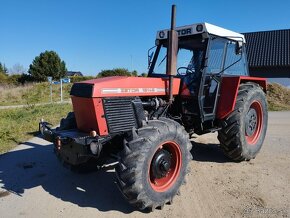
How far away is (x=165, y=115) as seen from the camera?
5.45 metres

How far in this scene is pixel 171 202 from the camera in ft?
14.3

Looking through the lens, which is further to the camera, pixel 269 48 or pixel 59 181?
pixel 269 48

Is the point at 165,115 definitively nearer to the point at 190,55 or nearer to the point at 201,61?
the point at 201,61

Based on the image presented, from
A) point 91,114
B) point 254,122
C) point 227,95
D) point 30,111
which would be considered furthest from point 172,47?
point 30,111

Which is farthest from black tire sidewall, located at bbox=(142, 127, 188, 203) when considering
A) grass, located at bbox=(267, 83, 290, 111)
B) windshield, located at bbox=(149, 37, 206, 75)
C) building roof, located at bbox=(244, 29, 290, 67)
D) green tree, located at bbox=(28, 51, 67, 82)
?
green tree, located at bbox=(28, 51, 67, 82)

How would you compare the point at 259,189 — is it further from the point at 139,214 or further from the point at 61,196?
the point at 61,196

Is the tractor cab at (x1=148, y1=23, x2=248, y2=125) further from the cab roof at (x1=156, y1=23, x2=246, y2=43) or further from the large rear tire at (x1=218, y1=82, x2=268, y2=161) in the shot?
the large rear tire at (x1=218, y1=82, x2=268, y2=161)

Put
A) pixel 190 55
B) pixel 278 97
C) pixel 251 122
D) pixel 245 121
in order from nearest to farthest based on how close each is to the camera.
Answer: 1. pixel 190 55
2. pixel 245 121
3. pixel 251 122
4. pixel 278 97

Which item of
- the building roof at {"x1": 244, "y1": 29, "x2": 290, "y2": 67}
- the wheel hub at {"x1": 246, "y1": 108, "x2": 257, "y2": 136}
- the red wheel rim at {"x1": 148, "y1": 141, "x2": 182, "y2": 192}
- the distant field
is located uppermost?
the building roof at {"x1": 244, "y1": 29, "x2": 290, "y2": 67}

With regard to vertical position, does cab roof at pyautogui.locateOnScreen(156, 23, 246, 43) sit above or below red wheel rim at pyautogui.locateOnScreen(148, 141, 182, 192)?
above

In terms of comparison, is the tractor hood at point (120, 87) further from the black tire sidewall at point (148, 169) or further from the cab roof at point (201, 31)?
the cab roof at point (201, 31)

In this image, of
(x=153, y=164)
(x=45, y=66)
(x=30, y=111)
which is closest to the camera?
(x=153, y=164)

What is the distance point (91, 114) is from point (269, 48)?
2256cm

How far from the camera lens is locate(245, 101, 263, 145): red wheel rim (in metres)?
6.34
